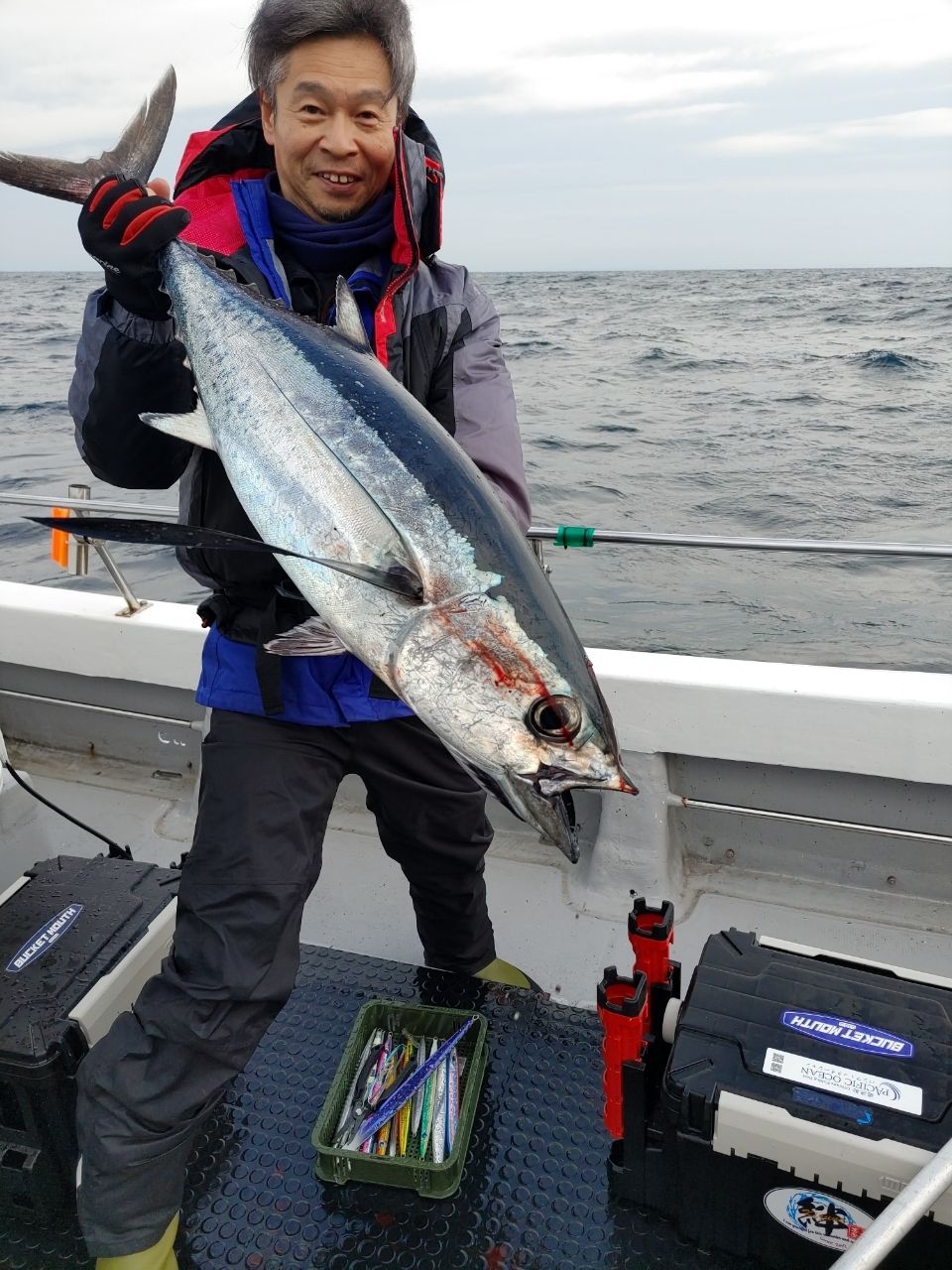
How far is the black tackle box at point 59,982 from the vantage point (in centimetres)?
206

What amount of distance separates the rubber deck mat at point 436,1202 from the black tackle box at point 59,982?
0.16 m

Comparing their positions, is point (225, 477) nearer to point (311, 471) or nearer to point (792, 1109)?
point (311, 471)

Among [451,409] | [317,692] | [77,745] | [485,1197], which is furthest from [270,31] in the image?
[77,745]

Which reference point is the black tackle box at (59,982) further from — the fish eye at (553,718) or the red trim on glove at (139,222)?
the red trim on glove at (139,222)

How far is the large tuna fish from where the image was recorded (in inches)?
60.7

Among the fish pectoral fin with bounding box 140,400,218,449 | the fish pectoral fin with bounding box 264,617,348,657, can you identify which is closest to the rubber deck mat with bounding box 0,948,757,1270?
the fish pectoral fin with bounding box 264,617,348,657

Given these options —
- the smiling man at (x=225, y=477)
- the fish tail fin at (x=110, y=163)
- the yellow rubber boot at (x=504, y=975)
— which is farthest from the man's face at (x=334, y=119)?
the yellow rubber boot at (x=504, y=975)

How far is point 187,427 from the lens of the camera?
1.87 metres

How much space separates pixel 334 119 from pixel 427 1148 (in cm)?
223

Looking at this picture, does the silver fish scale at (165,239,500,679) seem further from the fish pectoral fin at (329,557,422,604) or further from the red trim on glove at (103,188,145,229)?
the red trim on glove at (103,188,145,229)

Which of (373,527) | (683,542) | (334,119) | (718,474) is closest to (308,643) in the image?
(373,527)

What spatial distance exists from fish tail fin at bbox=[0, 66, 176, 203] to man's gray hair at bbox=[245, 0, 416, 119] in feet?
1.62

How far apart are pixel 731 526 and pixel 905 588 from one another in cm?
248

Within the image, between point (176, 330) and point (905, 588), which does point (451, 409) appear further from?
point (905, 588)
